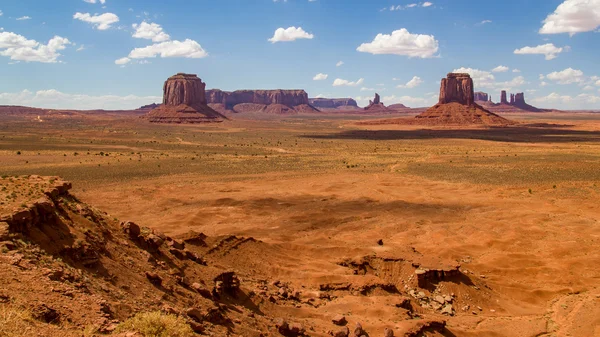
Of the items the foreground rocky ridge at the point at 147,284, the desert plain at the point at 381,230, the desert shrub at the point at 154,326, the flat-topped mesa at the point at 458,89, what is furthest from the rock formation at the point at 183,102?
the desert shrub at the point at 154,326

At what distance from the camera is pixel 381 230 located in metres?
26.4

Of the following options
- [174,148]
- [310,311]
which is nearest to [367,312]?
[310,311]

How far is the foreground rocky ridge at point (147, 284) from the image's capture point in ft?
28.9

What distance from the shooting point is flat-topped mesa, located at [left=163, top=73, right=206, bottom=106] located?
175000 millimetres

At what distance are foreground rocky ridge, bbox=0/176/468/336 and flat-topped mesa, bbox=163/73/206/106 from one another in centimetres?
16341

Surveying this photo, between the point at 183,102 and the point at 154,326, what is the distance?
17439cm

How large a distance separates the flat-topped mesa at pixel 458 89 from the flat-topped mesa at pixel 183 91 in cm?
8826

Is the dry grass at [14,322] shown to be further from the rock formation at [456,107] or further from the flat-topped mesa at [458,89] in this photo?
the flat-topped mesa at [458,89]

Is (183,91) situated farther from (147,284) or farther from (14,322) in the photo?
(14,322)

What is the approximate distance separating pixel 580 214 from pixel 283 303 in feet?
77.1

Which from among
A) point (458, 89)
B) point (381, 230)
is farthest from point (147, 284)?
point (458, 89)

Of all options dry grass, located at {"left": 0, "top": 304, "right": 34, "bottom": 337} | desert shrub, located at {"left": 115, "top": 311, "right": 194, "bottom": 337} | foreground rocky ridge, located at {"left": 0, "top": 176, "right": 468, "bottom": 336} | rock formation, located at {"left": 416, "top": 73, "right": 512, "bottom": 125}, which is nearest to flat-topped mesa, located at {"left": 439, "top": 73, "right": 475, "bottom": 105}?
rock formation, located at {"left": 416, "top": 73, "right": 512, "bottom": 125}

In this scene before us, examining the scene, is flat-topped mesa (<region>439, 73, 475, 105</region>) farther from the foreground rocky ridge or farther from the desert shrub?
the desert shrub

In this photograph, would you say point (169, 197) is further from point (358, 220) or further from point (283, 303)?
point (283, 303)
